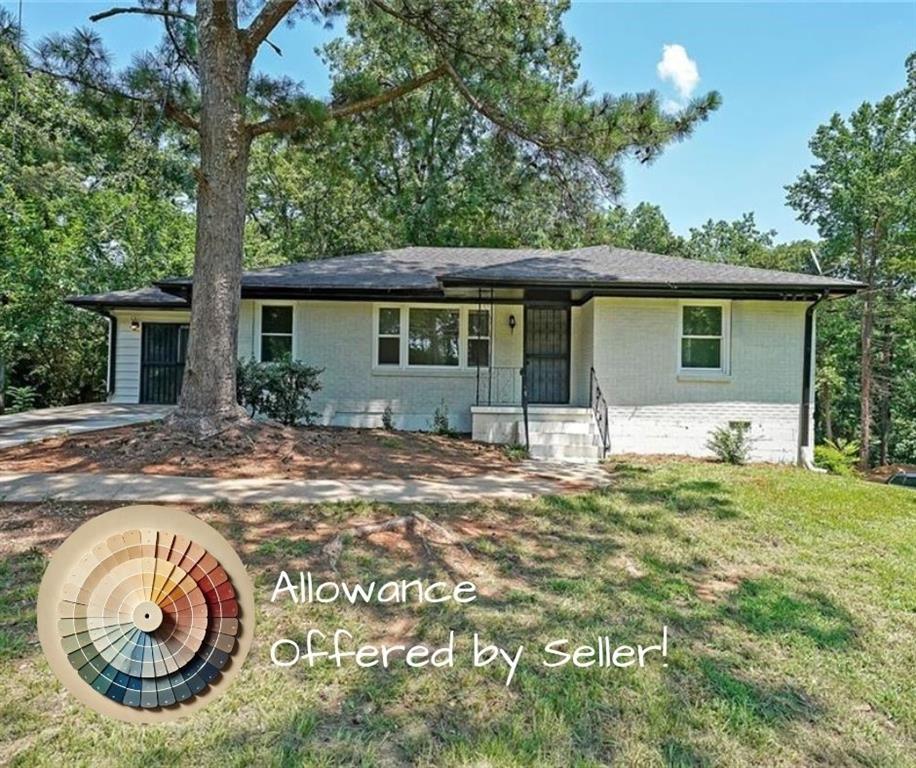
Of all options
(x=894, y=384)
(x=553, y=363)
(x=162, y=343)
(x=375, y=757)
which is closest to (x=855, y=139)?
(x=894, y=384)

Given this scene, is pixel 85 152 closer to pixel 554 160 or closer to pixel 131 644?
pixel 554 160

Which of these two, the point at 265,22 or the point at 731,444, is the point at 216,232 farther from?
the point at 731,444

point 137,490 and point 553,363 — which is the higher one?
point 553,363

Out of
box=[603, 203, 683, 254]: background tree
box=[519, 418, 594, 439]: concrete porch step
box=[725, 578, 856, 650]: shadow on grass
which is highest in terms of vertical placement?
box=[603, 203, 683, 254]: background tree

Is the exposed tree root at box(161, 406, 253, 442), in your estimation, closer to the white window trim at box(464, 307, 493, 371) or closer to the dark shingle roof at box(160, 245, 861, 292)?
A: the dark shingle roof at box(160, 245, 861, 292)

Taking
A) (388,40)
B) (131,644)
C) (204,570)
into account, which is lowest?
(131,644)

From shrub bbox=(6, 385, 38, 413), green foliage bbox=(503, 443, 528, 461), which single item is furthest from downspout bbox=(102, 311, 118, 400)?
green foliage bbox=(503, 443, 528, 461)

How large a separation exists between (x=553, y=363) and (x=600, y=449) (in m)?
2.68

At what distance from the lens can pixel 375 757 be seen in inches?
82.9

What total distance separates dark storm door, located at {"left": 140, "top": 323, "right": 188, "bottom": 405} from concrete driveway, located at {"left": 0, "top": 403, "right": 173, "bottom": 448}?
1.01m

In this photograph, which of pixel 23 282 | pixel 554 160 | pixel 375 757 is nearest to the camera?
pixel 375 757

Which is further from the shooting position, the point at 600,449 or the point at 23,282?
the point at 23,282

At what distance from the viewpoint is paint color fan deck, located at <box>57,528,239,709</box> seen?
1742 mm

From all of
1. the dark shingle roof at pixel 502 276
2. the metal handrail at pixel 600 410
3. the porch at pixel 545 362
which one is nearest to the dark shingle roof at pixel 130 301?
the dark shingle roof at pixel 502 276
